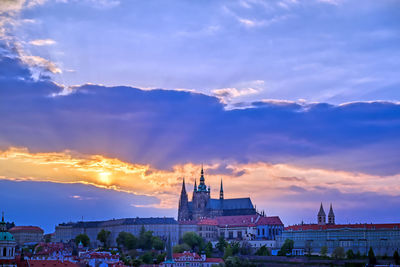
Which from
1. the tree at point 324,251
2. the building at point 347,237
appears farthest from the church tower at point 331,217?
the tree at point 324,251

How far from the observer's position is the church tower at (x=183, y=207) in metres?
170

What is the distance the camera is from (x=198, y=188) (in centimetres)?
17162

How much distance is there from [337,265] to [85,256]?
38.6m

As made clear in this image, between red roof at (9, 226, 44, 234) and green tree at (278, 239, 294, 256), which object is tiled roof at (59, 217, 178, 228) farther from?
green tree at (278, 239, 294, 256)

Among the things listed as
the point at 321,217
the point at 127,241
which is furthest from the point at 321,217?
the point at 127,241

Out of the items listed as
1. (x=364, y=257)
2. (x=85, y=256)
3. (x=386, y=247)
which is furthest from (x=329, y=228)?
(x=85, y=256)

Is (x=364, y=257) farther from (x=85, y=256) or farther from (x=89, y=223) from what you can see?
(x=89, y=223)

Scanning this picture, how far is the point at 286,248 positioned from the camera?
12175cm

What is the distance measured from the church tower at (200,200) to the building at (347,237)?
3763 cm

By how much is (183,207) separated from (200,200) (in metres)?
4.30

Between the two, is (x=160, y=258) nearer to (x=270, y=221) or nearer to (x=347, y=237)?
(x=347, y=237)

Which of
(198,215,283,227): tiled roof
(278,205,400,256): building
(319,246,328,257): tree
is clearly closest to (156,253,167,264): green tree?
(278,205,400,256): building

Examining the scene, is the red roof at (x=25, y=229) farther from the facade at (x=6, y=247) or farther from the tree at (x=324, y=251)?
the facade at (x=6, y=247)

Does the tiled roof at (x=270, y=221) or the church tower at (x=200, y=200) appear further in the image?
the church tower at (x=200, y=200)
